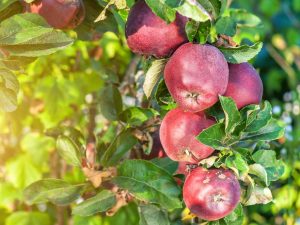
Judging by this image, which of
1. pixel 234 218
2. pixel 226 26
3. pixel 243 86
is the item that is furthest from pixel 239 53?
pixel 234 218

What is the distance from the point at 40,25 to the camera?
950mm

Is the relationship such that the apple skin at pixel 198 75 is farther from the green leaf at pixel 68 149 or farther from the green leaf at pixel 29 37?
the green leaf at pixel 68 149

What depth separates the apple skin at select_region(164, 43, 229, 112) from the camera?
0.88 meters

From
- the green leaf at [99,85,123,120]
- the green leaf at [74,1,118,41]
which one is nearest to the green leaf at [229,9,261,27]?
the green leaf at [99,85,123,120]

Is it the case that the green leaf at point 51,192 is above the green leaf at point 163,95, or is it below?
below

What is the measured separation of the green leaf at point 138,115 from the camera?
1186 mm

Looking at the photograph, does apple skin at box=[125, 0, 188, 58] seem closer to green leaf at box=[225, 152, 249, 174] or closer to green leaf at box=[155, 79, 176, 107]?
green leaf at box=[155, 79, 176, 107]

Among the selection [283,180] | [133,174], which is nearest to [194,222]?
[133,174]

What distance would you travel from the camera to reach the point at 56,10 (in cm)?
103

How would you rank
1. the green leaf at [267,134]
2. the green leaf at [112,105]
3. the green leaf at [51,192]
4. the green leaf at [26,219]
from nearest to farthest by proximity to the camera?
the green leaf at [267,134]
the green leaf at [51,192]
the green leaf at [112,105]
the green leaf at [26,219]

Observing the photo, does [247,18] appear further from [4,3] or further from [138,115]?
[4,3]

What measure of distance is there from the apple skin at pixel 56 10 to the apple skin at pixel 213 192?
347mm

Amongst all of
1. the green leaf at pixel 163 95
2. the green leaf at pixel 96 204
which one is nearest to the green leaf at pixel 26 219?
the green leaf at pixel 96 204

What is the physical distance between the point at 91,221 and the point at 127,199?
0.93 ft
